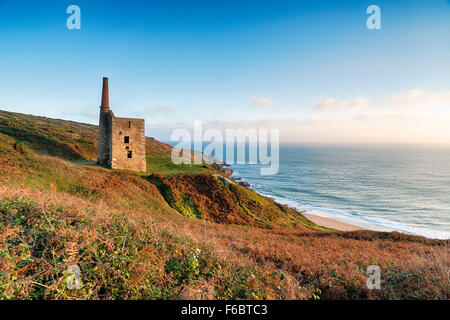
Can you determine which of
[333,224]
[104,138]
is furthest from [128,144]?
[333,224]

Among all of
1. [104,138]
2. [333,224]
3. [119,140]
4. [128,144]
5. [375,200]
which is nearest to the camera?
[119,140]

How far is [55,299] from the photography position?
3451 mm

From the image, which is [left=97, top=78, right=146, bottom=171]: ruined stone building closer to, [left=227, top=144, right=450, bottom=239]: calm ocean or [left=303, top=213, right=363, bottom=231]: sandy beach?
[left=303, top=213, right=363, bottom=231]: sandy beach

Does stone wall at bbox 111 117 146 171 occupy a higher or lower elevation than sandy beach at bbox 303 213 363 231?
higher

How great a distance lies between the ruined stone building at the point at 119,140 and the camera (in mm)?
26078

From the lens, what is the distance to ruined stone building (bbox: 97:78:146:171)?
26.1 meters

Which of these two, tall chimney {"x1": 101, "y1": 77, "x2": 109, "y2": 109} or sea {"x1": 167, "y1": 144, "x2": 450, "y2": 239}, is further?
sea {"x1": 167, "y1": 144, "x2": 450, "y2": 239}

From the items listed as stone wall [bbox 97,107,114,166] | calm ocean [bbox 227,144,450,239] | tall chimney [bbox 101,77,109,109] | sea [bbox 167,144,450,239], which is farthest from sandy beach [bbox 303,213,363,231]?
tall chimney [bbox 101,77,109,109]

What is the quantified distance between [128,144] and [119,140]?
1.19 meters

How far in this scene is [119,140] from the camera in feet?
86.4

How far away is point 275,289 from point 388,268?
4691mm

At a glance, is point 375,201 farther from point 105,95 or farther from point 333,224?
point 105,95

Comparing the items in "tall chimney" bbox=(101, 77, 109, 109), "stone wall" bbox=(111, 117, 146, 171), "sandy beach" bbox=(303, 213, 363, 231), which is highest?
"tall chimney" bbox=(101, 77, 109, 109)
